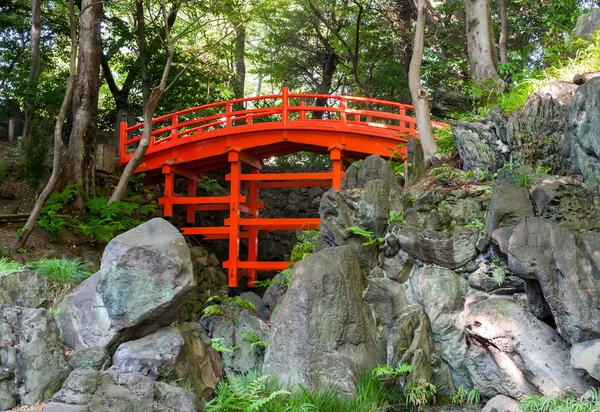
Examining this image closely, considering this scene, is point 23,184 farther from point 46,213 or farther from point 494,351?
point 494,351

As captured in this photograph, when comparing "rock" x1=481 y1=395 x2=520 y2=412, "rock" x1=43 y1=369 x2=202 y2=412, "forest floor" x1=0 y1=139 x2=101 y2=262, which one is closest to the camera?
"rock" x1=43 y1=369 x2=202 y2=412

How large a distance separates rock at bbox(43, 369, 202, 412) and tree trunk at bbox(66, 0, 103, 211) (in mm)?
9422

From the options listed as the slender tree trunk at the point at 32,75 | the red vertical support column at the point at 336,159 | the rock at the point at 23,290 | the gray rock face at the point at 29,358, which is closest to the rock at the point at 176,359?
the gray rock face at the point at 29,358

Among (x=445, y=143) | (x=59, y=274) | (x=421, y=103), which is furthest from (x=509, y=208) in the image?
(x=59, y=274)

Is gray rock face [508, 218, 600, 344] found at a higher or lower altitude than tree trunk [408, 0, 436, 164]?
lower

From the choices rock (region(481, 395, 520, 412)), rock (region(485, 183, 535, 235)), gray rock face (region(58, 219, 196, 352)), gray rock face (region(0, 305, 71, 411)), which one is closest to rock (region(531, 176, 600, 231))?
rock (region(485, 183, 535, 235))

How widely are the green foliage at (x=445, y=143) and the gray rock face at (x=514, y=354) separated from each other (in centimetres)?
390

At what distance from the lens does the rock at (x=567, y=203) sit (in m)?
6.87

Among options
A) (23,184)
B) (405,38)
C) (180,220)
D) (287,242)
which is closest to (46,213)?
(23,184)

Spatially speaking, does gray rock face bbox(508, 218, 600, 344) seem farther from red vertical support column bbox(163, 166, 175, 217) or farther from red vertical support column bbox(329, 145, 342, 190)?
red vertical support column bbox(163, 166, 175, 217)

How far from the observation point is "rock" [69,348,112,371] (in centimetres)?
673

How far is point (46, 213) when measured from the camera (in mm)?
13312

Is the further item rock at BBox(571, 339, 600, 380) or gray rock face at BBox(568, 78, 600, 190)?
gray rock face at BBox(568, 78, 600, 190)

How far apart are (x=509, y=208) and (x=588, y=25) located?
5.28 meters
